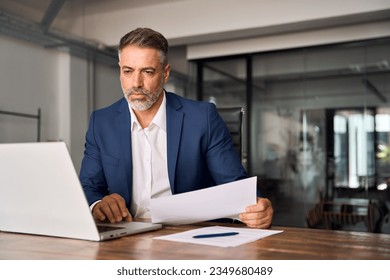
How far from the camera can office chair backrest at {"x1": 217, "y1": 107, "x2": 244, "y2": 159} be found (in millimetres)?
2172

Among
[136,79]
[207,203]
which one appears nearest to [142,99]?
[136,79]

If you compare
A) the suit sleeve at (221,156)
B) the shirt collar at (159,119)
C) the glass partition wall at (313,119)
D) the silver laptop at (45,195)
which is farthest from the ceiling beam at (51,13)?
the silver laptop at (45,195)

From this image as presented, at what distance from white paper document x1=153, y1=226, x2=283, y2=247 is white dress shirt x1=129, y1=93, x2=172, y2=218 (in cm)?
50

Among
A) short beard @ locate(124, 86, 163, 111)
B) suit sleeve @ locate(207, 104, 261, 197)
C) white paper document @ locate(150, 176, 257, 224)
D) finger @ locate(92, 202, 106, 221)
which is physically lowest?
finger @ locate(92, 202, 106, 221)

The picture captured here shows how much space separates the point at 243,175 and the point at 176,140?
31 centimetres

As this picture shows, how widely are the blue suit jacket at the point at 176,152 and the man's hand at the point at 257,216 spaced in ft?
1.29

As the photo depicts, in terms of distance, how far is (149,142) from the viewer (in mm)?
1898

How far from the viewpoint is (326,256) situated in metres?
1.00

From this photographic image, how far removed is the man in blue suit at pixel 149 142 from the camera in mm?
1771

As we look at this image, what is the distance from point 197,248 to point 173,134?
2.70 feet

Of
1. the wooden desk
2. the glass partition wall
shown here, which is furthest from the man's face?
the glass partition wall

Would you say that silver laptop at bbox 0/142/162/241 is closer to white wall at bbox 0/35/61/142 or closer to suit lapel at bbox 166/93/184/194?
suit lapel at bbox 166/93/184/194

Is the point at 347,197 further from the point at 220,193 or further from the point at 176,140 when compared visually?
the point at 220,193
